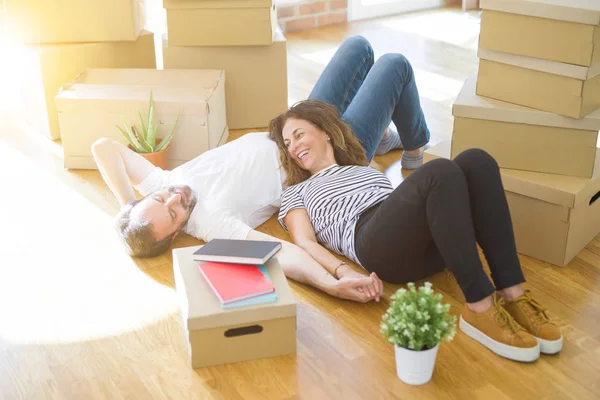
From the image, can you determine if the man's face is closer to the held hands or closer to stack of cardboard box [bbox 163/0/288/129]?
the held hands

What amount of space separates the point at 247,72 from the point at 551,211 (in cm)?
163

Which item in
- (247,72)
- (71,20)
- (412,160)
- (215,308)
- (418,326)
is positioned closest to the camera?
(418,326)

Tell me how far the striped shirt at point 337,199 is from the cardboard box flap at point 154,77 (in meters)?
0.96

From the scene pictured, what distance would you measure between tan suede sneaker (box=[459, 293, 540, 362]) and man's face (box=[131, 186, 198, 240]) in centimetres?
95

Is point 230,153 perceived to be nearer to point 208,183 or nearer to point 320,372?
point 208,183

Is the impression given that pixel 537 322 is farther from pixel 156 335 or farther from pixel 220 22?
pixel 220 22

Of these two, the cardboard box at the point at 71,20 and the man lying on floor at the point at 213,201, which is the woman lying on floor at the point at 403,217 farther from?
the cardboard box at the point at 71,20

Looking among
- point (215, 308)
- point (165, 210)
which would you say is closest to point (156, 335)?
point (215, 308)

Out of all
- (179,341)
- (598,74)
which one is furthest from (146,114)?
(598,74)

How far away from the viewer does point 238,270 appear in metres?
2.12

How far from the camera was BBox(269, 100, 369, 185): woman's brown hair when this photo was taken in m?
2.66

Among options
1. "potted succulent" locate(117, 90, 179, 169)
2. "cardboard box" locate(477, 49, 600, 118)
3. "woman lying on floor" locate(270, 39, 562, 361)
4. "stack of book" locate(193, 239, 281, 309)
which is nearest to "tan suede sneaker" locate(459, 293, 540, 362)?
"woman lying on floor" locate(270, 39, 562, 361)

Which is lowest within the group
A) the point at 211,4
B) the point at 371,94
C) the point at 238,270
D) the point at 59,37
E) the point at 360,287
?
the point at 360,287

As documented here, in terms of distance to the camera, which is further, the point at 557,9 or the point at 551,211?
the point at 551,211
